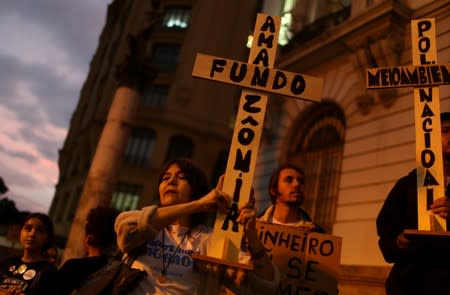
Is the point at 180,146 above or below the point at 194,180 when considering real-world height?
above

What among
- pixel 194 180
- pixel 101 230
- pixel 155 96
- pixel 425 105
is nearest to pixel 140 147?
pixel 155 96

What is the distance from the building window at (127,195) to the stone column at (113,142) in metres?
16.4

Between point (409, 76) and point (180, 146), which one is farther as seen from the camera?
point (180, 146)

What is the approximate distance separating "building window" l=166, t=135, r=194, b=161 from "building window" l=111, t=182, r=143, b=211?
291cm

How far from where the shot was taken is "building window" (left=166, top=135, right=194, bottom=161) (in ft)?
92.7

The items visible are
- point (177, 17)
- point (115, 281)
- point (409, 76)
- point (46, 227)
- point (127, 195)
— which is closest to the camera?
point (115, 281)

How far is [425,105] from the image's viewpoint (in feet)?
10.5

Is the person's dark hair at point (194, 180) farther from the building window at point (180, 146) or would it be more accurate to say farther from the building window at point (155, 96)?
the building window at point (155, 96)

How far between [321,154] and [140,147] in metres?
19.2

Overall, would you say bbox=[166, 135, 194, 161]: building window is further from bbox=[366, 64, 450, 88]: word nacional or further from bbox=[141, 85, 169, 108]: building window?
bbox=[366, 64, 450, 88]: word nacional

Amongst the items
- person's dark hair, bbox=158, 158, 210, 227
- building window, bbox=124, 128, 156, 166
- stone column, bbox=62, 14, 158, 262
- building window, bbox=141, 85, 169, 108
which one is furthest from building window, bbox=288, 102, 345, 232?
building window, bbox=141, 85, 169, 108

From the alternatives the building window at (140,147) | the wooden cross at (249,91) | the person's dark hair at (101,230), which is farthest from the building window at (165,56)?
the wooden cross at (249,91)

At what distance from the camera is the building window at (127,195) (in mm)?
27281

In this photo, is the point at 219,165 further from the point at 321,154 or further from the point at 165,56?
the point at 321,154
